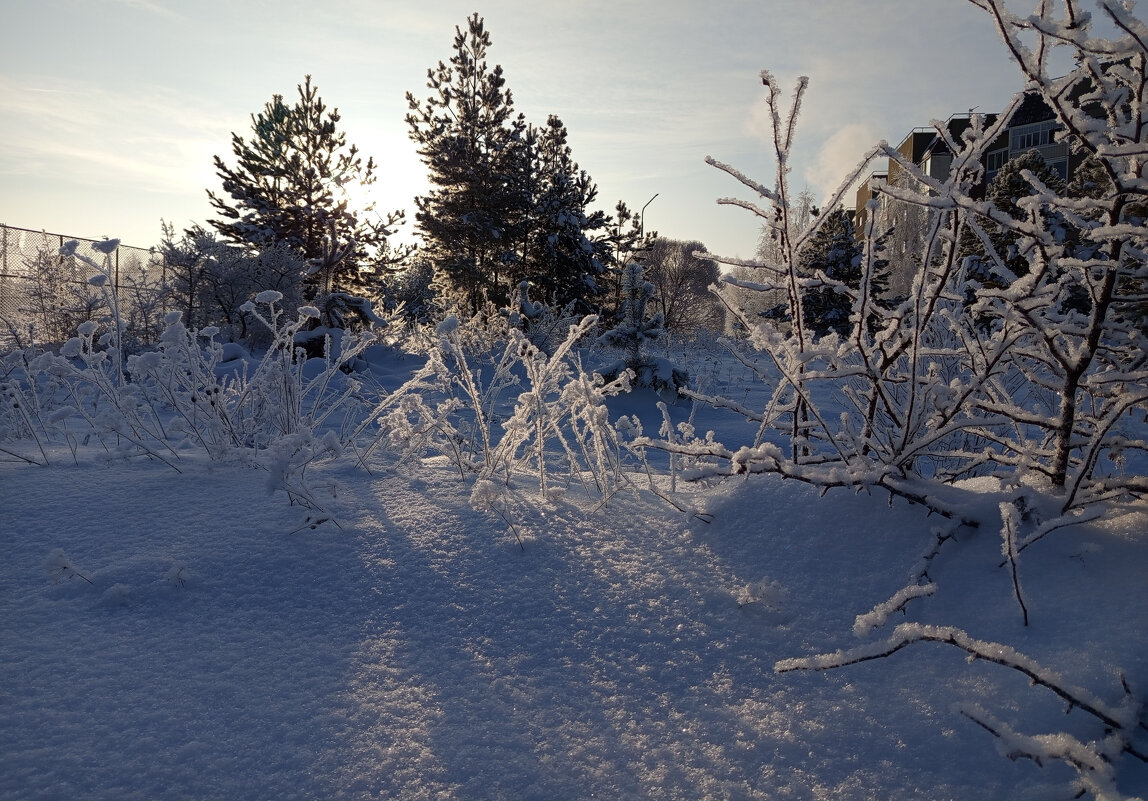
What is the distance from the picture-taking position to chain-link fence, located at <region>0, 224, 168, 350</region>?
1156cm

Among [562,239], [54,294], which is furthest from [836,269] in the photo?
[54,294]

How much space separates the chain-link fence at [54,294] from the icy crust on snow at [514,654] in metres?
10.1

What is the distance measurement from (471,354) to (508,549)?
31.2 ft

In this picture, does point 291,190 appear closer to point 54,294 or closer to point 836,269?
point 54,294

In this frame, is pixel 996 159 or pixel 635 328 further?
pixel 996 159

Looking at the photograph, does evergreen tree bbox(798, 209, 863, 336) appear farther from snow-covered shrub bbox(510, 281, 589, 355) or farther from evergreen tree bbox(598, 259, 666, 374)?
evergreen tree bbox(598, 259, 666, 374)

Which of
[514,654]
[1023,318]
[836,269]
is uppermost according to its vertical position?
[836,269]

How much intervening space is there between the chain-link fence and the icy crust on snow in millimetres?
10136

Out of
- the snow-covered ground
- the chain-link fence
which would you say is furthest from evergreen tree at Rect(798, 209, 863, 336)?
the snow-covered ground

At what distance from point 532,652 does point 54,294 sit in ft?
52.9

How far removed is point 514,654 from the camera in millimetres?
1333

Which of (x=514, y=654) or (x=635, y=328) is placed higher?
(x=635, y=328)

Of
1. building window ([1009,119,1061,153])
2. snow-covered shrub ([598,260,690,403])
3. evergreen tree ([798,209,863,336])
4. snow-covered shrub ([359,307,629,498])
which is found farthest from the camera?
building window ([1009,119,1061,153])

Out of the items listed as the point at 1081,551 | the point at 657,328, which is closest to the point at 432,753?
the point at 1081,551
